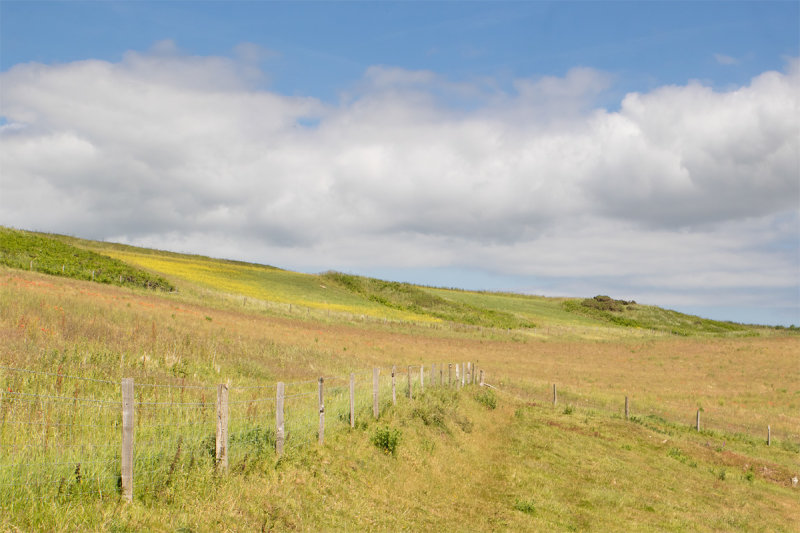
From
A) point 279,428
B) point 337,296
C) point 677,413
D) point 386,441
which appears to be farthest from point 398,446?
point 337,296

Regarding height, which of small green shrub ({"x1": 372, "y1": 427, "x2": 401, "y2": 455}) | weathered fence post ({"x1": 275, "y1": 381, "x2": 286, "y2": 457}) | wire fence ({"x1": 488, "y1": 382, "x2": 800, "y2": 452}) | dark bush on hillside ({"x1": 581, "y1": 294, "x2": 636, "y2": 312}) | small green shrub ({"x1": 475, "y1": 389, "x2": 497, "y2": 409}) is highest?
dark bush on hillside ({"x1": 581, "y1": 294, "x2": 636, "y2": 312})

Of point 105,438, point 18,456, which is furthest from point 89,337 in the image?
point 18,456

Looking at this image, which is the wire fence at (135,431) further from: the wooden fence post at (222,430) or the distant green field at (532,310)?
the distant green field at (532,310)

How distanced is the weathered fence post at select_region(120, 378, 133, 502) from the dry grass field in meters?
0.27

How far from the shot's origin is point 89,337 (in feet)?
77.7

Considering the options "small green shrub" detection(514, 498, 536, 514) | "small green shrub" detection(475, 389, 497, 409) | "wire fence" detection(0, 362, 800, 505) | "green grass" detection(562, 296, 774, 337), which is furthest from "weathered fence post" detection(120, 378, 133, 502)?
"green grass" detection(562, 296, 774, 337)

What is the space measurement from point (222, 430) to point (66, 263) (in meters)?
66.2

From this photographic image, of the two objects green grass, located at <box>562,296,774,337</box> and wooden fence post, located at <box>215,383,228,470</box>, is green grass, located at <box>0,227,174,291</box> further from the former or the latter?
→ green grass, located at <box>562,296,774,337</box>

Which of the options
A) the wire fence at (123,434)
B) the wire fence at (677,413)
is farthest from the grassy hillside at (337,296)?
the wire fence at (123,434)

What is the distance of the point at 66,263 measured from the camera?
67438 millimetres

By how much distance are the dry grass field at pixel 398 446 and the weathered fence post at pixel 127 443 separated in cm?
27

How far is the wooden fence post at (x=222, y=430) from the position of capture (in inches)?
446

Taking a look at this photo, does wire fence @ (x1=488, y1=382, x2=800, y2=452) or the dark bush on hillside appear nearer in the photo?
wire fence @ (x1=488, y1=382, x2=800, y2=452)

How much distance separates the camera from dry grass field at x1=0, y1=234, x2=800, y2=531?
33.4ft
